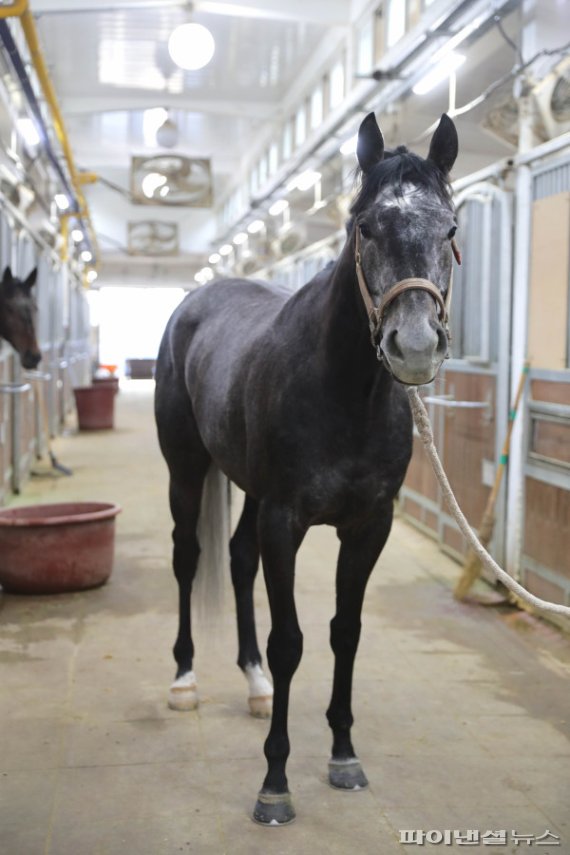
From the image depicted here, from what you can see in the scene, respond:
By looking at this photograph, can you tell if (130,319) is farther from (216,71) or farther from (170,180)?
(170,180)

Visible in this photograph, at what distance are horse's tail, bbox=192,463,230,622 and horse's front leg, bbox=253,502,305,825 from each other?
2.83 feet

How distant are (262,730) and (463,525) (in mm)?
1065

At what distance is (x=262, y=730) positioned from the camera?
101 inches

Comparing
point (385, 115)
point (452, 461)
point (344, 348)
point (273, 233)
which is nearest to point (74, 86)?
point (273, 233)

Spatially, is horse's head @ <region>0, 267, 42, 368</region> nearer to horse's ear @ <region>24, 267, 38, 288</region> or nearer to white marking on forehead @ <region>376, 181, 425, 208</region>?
horse's ear @ <region>24, 267, 38, 288</region>

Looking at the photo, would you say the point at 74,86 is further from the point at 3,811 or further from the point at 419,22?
the point at 3,811

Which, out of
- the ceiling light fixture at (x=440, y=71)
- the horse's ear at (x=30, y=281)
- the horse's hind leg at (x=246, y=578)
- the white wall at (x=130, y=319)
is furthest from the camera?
the white wall at (x=130, y=319)

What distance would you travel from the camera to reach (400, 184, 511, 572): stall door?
4137 mm

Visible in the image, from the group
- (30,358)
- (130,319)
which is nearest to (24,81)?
(30,358)

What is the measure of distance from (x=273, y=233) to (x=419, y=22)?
6958mm

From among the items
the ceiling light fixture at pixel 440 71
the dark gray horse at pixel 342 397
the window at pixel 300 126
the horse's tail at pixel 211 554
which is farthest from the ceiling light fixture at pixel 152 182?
the dark gray horse at pixel 342 397

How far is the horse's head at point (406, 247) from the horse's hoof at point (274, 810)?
3.56 ft

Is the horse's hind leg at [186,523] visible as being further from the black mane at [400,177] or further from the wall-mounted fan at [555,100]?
the wall-mounted fan at [555,100]

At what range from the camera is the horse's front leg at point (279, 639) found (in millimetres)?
2055
